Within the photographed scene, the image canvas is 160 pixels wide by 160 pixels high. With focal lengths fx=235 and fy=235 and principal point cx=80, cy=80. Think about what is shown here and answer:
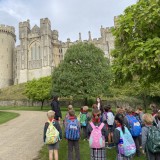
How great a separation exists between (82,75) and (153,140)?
26693mm

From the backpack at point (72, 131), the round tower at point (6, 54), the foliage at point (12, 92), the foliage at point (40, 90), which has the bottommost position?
the backpack at point (72, 131)

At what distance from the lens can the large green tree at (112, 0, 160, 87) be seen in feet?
26.0

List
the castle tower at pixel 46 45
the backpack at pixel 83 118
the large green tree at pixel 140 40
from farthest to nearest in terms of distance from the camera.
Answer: the castle tower at pixel 46 45 → the backpack at pixel 83 118 → the large green tree at pixel 140 40

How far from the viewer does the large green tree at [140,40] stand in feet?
26.0

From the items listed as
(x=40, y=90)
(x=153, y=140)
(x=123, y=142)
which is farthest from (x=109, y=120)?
(x=40, y=90)

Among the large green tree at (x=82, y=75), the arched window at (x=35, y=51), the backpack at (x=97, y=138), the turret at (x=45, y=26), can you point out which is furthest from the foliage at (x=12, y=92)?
the backpack at (x=97, y=138)

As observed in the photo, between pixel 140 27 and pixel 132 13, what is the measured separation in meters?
0.65

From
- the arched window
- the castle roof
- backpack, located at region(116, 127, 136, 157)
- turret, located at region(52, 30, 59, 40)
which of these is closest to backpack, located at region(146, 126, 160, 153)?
backpack, located at region(116, 127, 136, 157)

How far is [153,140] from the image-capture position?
218 inches

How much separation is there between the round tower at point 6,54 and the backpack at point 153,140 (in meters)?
72.6

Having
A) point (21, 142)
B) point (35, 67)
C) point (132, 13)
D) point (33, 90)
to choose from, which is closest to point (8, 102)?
point (33, 90)

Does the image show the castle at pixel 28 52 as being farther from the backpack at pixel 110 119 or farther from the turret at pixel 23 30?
the backpack at pixel 110 119

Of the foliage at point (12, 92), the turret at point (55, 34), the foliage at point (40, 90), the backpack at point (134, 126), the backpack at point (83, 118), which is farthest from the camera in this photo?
the turret at point (55, 34)

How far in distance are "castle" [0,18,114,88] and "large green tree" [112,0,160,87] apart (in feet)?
214
